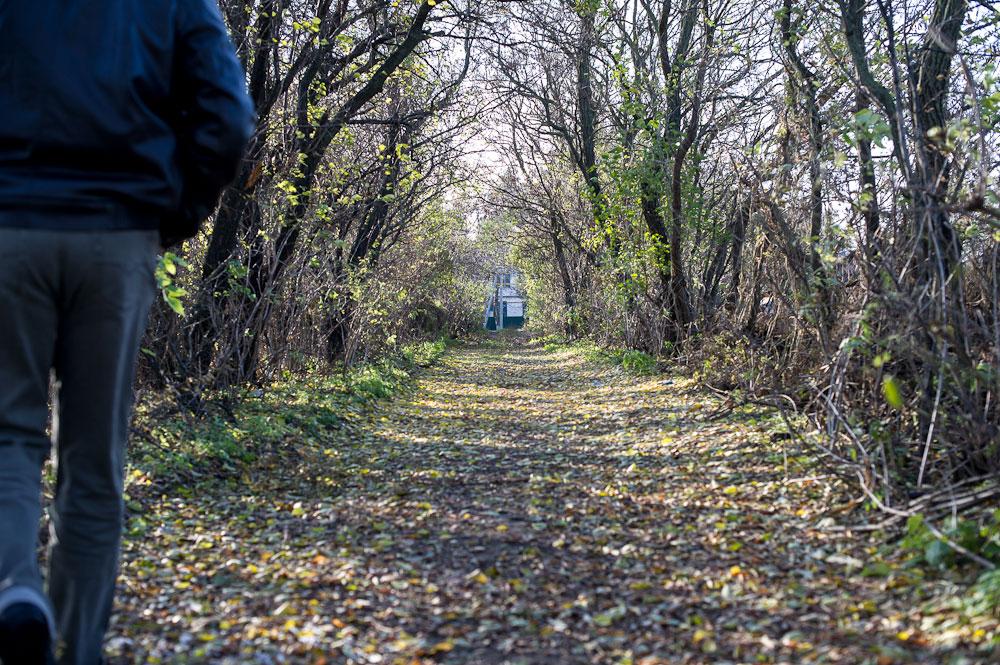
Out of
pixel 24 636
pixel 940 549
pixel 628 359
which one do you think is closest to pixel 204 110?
pixel 24 636

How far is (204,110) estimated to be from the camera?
2.65m

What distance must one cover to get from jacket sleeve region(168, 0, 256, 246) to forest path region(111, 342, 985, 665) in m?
1.60

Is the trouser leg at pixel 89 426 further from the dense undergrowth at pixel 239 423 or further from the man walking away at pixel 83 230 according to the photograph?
the dense undergrowth at pixel 239 423

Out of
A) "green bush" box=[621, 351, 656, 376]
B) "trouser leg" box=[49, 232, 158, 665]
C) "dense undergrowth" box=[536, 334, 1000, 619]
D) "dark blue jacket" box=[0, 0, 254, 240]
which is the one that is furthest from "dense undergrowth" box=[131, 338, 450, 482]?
"green bush" box=[621, 351, 656, 376]

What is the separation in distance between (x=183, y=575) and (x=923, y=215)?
4.16 metres

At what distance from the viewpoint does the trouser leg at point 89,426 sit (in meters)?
2.49

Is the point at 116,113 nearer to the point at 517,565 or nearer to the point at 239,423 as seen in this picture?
the point at 517,565

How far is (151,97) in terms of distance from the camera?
2.63 meters

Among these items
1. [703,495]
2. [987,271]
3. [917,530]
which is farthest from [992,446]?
[703,495]

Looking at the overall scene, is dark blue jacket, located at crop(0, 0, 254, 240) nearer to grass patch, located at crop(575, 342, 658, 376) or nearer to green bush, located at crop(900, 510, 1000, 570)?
green bush, located at crop(900, 510, 1000, 570)

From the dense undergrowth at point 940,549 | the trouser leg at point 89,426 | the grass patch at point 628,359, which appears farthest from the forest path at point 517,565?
the grass patch at point 628,359

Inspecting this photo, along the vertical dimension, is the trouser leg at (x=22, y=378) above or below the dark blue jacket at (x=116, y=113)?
below

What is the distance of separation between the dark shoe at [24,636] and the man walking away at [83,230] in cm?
13

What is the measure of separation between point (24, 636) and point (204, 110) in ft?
4.90
